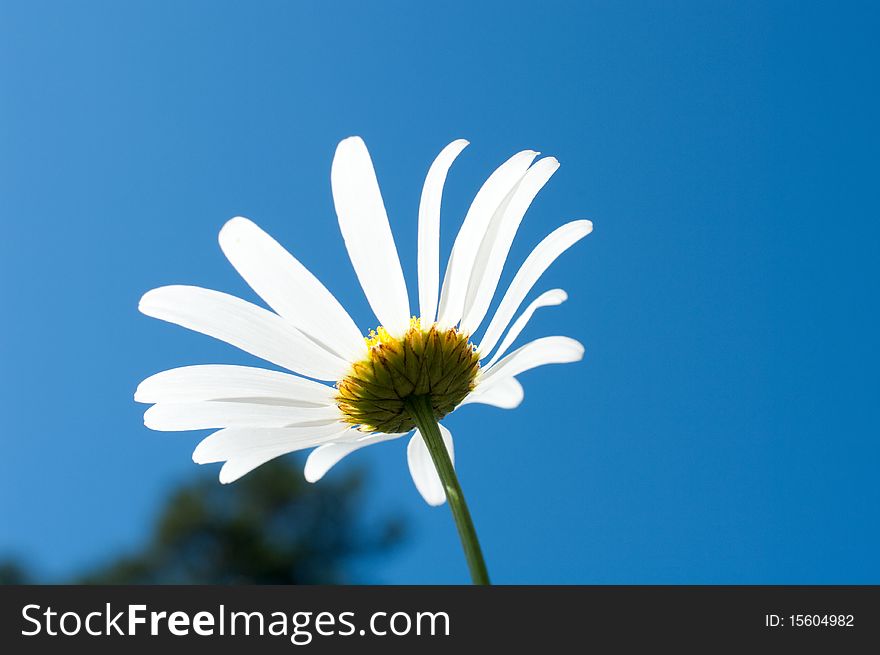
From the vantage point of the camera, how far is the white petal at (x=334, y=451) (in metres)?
1.36

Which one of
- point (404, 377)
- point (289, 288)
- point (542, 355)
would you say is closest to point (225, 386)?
point (289, 288)

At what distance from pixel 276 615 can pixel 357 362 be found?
18.9 inches

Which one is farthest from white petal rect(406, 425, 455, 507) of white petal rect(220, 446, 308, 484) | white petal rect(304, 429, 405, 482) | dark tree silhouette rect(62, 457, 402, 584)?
dark tree silhouette rect(62, 457, 402, 584)

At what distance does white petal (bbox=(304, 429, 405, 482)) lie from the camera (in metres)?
1.36

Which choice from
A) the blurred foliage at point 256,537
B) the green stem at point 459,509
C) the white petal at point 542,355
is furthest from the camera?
the blurred foliage at point 256,537

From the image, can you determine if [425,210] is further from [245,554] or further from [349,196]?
[245,554]

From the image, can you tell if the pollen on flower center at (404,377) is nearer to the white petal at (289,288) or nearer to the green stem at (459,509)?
the white petal at (289,288)

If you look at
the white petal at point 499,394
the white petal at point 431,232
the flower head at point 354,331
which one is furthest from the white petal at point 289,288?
the white petal at point 499,394

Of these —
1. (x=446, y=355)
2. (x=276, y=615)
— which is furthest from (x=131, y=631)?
(x=446, y=355)

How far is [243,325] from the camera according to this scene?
1.34 metres

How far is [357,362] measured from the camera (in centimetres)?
144

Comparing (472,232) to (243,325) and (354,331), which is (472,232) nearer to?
(354,331)

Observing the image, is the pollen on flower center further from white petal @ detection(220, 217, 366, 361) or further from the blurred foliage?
the blurred foliage

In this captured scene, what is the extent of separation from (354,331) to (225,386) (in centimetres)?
24
